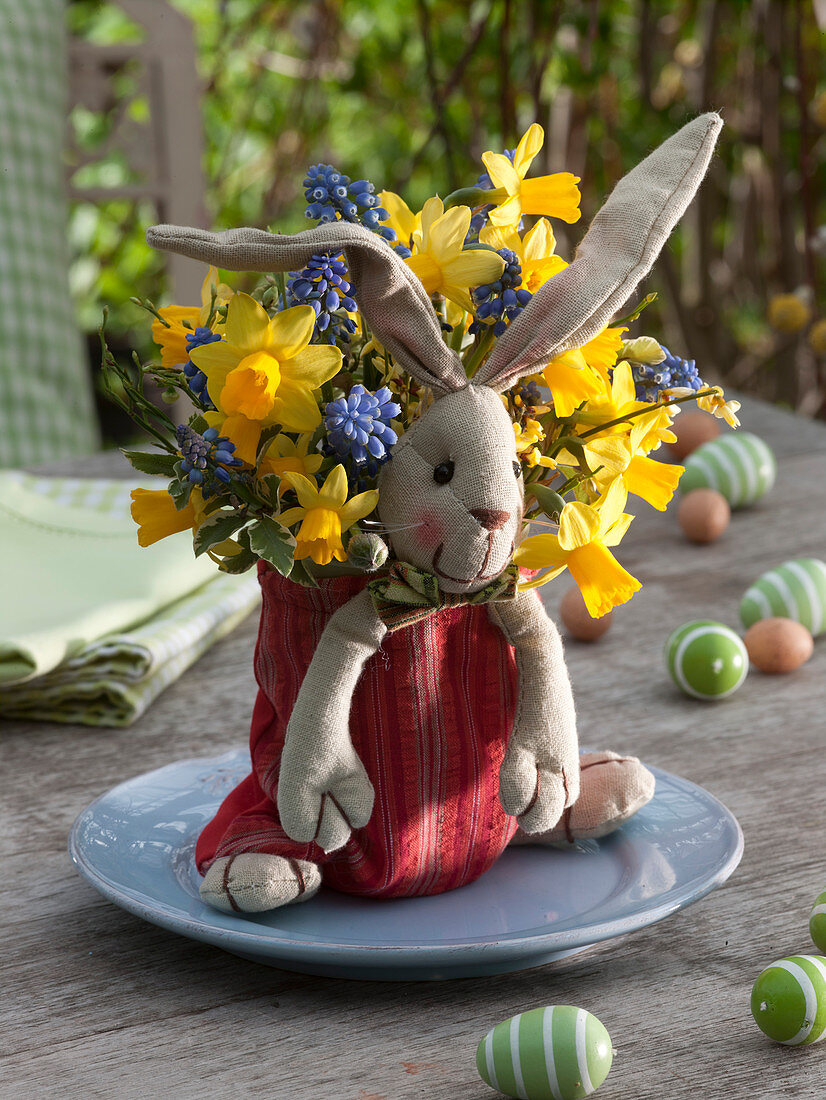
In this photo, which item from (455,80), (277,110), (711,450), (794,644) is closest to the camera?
(794,644)

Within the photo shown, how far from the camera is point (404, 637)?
0.55m

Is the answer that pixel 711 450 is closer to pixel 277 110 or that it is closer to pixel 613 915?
pixel 613 915

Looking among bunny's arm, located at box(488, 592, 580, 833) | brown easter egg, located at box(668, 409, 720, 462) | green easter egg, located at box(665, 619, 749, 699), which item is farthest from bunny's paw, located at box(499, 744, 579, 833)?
brown easter egg, located at box(668, 409, 720, 462)

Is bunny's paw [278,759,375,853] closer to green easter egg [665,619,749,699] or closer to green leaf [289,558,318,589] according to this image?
green leaf [289,558,318,589]

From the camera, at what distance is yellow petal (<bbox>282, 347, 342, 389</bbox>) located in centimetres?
49

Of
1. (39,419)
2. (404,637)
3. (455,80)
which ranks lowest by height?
(39,419)

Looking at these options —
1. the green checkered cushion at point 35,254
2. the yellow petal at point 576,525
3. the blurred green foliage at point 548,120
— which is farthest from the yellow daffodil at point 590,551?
the green checkered cushion at point 35,254

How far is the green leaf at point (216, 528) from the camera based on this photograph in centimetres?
50

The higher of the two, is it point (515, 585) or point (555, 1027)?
point (515, 585)

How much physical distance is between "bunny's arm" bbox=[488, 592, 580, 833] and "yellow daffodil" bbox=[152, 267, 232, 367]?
177mm

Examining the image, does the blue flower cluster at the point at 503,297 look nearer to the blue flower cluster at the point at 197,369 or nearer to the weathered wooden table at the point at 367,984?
the blue flower cluster at the point at 197,369

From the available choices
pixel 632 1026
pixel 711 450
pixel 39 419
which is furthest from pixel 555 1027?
pixel 39 419

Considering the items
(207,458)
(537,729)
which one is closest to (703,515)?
(537,729)

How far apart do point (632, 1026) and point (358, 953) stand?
0.38 ft
